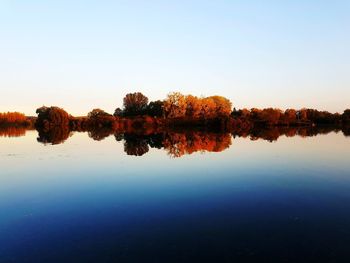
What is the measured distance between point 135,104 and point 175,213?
122 metres

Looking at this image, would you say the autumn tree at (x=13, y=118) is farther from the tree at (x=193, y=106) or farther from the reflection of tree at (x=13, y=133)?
the tree at (x=193, y=106)

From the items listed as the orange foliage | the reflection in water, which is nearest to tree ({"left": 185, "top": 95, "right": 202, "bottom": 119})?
the reflection in water

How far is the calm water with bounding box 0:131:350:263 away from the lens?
881 cm

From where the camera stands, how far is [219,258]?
27.2ft

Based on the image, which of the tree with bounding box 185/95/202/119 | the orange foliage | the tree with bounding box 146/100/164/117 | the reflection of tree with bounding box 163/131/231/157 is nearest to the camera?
the reflection of tree with bounding box 163/131/231/157

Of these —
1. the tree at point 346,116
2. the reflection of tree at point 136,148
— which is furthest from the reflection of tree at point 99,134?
the tree at point 346,116

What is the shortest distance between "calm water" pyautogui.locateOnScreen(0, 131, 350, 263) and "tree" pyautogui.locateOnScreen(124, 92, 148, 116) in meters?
107

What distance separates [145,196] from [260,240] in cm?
696

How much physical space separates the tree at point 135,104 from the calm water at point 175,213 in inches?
4231

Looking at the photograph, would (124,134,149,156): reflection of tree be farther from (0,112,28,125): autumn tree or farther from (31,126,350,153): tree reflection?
(0,112,28,125): autumn tree

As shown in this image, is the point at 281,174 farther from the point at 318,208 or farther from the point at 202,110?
the point at 202,110

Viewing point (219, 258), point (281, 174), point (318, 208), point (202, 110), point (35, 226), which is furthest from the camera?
point (202, 110)

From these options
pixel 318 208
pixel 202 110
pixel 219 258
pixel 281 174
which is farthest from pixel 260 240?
pixel 202 110

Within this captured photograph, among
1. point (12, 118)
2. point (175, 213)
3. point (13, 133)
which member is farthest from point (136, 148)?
point (12, 118)
